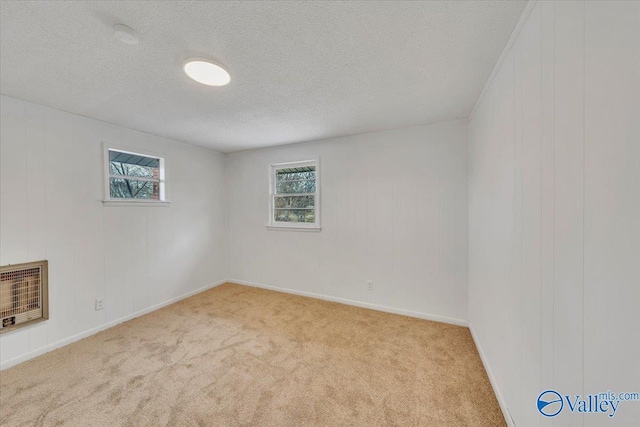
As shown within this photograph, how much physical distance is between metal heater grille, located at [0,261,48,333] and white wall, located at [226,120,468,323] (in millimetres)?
2440

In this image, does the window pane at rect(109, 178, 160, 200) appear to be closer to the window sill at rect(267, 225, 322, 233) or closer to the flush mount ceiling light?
the window sill at rect(267, 225, 322, 233)

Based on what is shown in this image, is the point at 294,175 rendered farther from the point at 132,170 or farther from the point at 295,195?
the point at 132,170

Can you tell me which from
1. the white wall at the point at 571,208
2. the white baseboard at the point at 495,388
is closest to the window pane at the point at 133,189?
the white wall at the point at 571,208

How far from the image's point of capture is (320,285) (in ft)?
11.4

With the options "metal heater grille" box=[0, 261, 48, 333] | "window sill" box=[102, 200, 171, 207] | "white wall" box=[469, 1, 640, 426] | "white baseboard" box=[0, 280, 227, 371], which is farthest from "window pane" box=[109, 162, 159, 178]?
"white wall" box=[469, 1, 640, 426]

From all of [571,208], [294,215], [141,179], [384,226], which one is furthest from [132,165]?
[571,208]

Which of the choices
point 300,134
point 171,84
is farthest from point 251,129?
point 171,84

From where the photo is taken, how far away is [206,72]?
165 centimetres

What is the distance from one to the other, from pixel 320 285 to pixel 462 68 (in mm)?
3002

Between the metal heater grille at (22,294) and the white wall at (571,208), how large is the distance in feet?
12.7

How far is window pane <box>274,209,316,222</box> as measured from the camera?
369 cm

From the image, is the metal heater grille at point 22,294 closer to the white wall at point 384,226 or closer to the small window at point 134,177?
the small window at point 134,177

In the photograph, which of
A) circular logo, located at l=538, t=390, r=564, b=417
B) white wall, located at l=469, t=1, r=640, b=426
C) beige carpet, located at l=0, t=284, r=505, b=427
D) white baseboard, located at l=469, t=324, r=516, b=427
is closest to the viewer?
white wall, located at l=469, t=1, r=640, b=426

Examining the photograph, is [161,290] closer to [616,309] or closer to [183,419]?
[183,419]
